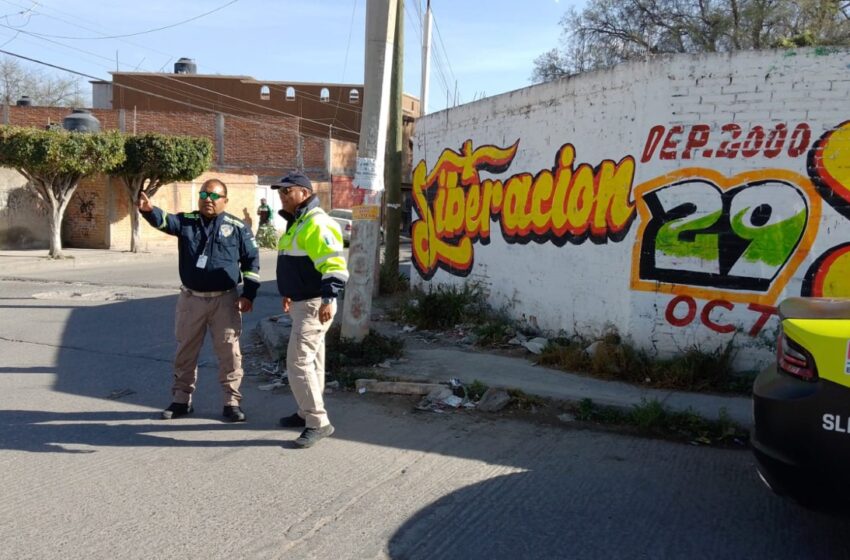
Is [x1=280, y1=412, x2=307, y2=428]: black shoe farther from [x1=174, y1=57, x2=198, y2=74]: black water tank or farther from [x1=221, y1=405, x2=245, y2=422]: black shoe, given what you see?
[x1=174, y1=57, x2=198, y2=74]: black water tank

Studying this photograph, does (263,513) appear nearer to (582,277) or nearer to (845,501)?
(845,501)

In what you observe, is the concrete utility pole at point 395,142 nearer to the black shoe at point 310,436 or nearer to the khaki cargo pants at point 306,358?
the khaki cargo pants at point 306,358

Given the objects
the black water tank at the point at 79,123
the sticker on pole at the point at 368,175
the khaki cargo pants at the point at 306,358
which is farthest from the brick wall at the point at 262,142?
the khaki cargo pants at the point at 306,358

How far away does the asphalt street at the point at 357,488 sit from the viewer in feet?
12.2

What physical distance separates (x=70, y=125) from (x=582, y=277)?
1947 cm

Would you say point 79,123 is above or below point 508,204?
above

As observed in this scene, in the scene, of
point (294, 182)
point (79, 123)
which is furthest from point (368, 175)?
point (79, 123)

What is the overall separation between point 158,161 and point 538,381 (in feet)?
54.4

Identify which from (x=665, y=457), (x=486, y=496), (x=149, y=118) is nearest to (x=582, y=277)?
(x=665, y=457)

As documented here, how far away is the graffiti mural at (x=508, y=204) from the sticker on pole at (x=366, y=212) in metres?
2.18

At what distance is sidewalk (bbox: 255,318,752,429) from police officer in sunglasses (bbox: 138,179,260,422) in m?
1.75

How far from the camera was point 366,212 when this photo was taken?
750 centimetres

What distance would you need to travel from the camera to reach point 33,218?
2159cm

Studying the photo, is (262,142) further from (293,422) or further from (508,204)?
(293,422)
